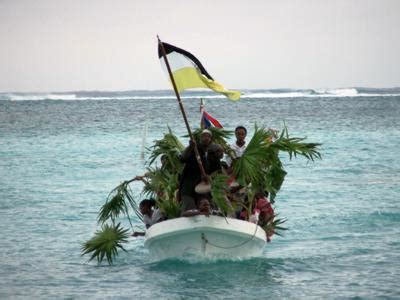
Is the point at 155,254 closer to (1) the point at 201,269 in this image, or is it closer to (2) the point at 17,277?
(1) the point at 201,269

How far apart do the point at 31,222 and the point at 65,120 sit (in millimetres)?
47938

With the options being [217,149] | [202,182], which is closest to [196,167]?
[202,182]

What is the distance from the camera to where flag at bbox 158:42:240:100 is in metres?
14.8

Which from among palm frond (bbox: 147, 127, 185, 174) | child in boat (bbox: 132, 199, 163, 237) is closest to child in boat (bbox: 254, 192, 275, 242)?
palm frond (bbox: 147, 127, 185, 174)

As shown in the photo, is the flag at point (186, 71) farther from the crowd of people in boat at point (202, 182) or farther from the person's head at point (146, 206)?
the person's head at point (146, 206)

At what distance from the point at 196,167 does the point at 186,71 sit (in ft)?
5.72

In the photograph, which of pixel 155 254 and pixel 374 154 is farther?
pixel 374 154

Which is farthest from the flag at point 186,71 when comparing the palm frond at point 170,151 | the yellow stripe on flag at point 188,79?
the palm frond at point 170,151

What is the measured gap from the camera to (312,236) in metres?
18.8

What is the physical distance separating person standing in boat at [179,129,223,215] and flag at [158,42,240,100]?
3.46 feet

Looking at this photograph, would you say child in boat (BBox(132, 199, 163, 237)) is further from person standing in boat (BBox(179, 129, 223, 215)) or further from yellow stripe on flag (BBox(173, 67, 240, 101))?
yellow stripe on flag (BBox(173, 67, 240, 101))

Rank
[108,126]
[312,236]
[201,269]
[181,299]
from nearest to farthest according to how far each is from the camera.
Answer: [181,299] < [201,269] < [312,236] < [108,126]

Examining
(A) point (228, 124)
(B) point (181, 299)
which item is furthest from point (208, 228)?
(A) point (228, 124)

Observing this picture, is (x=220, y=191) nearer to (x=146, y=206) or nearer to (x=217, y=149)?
(x=217, y=149)
